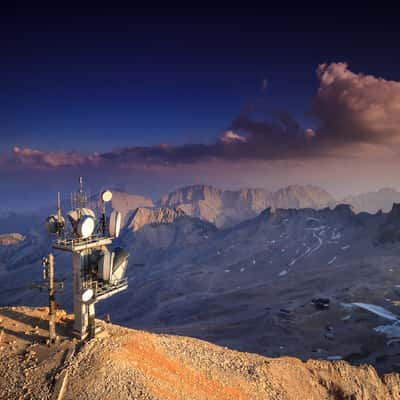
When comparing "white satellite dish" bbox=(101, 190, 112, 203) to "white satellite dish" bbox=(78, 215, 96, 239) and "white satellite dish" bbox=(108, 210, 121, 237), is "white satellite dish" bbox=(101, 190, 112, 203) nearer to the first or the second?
"white satellite dish" bbox=(108, 210, 121, 237)

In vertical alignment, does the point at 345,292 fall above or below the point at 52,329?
below

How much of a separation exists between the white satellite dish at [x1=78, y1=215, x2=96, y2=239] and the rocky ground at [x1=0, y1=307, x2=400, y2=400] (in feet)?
24.6

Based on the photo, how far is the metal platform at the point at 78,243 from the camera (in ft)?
69.7

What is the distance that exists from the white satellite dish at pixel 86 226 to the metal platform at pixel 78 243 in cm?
61

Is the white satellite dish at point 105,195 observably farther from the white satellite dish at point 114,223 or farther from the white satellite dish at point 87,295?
the white satellite dish at point 87,295

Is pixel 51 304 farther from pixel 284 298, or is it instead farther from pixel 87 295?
pixel 284 298

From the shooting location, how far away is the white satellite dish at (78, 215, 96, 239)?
69.9ft

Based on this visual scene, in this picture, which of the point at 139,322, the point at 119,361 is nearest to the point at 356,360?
the point at 119,361

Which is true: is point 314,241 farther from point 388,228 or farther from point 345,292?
point 345,292

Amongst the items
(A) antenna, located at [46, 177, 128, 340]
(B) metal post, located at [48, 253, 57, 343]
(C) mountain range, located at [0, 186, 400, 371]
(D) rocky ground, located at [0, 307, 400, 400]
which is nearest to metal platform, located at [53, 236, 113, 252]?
(A) antenna, located at [46, 177, 128, 340]

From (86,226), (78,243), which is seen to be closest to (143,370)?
(78,243)

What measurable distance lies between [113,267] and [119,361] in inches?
262

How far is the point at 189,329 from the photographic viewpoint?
273ft

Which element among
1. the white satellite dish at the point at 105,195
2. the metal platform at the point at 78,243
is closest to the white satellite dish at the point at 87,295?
the metal platform at the point at 78,243
